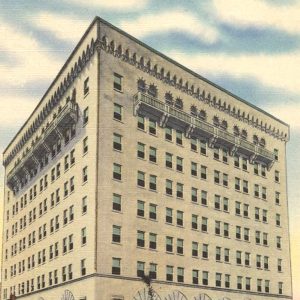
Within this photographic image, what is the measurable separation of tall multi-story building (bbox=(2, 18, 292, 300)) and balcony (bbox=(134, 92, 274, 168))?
160 mm

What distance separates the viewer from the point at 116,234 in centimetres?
5097

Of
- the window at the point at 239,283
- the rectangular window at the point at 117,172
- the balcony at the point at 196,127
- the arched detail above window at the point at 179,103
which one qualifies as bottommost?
the window at the point at 239,283

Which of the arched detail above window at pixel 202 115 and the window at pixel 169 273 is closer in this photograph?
the window at pixel 169 273

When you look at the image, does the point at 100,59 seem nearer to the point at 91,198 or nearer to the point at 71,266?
the point at 91,198

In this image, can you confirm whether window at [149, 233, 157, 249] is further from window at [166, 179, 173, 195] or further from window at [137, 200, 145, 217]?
window at [166, 179, 173, 195]

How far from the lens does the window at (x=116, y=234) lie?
50697 mm

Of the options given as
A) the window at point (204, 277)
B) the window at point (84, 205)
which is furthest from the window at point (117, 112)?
the window at point (204, 277)

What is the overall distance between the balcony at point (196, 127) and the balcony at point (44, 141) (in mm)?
6986

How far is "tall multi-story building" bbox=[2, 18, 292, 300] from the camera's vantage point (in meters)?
51.9

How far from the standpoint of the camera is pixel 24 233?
72.6 metres

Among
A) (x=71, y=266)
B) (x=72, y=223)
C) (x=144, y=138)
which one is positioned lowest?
(x=71, y=266)

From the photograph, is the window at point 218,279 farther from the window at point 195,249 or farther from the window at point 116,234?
the window at point 116,234

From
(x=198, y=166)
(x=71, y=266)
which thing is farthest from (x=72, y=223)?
(x=198, y=166)

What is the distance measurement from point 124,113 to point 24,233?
27187mm
